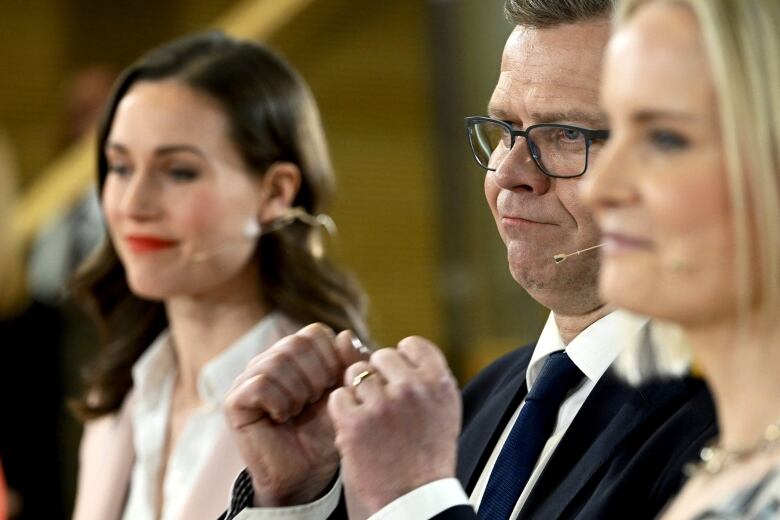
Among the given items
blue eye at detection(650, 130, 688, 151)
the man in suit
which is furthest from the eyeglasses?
blue eye at detection(650, 130, 688, 151)

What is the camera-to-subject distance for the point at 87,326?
4.45 metres

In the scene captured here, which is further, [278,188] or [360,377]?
[278,188]

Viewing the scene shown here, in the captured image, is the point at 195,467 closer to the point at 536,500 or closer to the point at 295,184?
the point at 295,184

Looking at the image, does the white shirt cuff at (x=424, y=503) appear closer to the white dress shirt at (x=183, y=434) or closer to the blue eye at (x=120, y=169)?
the white dress shirt at (x=183, y=434)

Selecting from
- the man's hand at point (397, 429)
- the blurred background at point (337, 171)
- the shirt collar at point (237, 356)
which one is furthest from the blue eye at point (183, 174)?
the blurred background at point (337, 171)

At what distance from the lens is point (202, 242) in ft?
8.10

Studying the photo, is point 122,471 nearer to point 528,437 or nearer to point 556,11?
point 528,437

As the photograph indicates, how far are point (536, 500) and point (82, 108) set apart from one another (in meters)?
4.26

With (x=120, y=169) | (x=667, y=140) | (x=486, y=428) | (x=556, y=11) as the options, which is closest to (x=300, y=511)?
(x=486, y=428)

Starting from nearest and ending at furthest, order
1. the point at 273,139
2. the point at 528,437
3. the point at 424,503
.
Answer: the point at 424,503 → the point at 528,437 → the point at 273,139

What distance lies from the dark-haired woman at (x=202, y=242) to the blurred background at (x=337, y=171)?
1623 mm

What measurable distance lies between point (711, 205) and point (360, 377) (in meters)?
0.55

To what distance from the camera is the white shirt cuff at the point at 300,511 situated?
165cm

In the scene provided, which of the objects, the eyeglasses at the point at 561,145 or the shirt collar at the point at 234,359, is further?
the shirt collar at the point at 234,359
